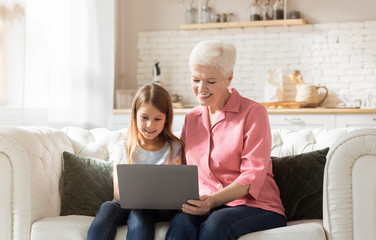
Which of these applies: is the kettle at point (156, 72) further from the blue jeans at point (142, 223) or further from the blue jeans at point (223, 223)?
the blue jeans at point (223, 223)

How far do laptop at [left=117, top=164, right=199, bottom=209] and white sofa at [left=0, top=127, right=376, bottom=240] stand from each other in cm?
18

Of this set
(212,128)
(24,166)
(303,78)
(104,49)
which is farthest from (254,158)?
(303,78)

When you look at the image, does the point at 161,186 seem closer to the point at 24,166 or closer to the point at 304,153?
the point at 24,166

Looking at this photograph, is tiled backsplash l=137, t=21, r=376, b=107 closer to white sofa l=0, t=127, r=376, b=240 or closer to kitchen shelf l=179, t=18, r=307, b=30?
kitchen shelf l=179, t=18, r=307, b=30

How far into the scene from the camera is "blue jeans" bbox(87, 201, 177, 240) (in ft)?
7.59

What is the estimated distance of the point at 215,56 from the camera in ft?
8.20

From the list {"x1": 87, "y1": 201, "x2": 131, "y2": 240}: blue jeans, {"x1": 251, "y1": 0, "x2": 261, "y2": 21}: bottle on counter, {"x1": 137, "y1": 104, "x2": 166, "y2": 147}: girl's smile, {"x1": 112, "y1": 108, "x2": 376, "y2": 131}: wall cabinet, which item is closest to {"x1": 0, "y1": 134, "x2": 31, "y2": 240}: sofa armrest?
{"x1": 87, "y1": 201, "x2": 131, "y2": 240}: blue jeans

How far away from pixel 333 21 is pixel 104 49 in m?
2.29

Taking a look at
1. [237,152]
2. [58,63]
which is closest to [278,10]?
[58,63]

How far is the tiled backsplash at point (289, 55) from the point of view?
5.46 meters

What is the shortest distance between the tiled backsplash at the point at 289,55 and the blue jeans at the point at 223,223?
3.40m

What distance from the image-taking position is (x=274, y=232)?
229 centimetres

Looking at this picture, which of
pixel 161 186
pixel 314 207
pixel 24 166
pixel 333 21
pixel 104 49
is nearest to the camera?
pixel 161 186

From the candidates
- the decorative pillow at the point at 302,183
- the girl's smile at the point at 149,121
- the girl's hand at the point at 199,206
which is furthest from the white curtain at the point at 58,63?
the decorative pillow at the point at 302,183
